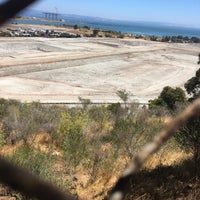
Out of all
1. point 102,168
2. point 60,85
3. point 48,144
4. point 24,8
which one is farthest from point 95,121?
point 60,85

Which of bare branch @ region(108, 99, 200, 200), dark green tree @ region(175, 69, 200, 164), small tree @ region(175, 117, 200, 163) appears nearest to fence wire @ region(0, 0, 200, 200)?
bare branch @ region(108, 99, 200, 200)

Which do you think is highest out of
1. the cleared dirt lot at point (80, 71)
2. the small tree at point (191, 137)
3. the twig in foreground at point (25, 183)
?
the twig in foreground at point (25, 183)

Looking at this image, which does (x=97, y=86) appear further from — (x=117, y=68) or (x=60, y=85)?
(x=117, y=68)

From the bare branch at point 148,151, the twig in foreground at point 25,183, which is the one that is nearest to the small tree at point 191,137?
the bare branch at point 148,151

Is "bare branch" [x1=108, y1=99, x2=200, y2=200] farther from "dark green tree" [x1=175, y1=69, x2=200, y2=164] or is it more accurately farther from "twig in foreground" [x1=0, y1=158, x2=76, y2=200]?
"dark green tree" [x1=175, y1=69, x2=200, y2=164]

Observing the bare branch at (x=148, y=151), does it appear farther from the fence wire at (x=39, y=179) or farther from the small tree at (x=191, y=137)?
the small tree at (x=191, y=137)

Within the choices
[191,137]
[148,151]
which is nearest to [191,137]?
[191,137]
